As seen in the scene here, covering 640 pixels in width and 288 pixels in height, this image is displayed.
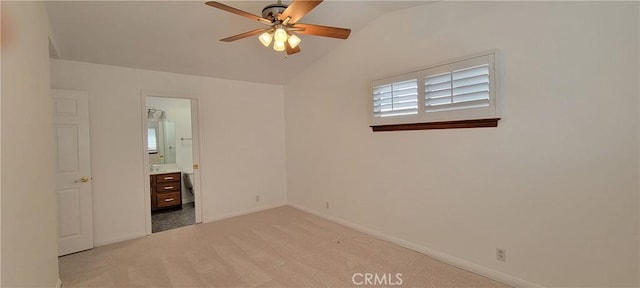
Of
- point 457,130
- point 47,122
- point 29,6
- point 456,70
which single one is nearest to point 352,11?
point 456,70

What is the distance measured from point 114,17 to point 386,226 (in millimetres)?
3838

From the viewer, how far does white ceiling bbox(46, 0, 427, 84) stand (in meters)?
2.62

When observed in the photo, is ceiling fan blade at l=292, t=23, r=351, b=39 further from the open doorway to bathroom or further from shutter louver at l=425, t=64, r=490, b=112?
the open doorway to bathroom

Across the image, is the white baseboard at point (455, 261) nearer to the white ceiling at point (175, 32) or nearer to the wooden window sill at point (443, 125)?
the wooden window sill at point (443, 125)

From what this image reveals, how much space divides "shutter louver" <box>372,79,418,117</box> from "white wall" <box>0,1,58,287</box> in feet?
10.3

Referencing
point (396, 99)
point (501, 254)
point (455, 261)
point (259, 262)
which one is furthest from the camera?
point (396, 99)

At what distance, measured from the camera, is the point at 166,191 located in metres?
5.00

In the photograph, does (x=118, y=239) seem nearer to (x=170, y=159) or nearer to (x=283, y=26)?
(x=170, y=159)

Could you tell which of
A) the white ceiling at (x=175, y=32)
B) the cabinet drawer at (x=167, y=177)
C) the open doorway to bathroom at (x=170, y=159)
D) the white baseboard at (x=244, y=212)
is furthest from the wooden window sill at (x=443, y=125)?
the cabinet drawer at (x=167, y=177)

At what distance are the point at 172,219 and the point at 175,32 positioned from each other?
122 inches

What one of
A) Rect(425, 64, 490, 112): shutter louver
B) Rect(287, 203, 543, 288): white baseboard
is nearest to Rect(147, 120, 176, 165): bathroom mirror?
Rect(287, 203, 543, 288): white baseboard

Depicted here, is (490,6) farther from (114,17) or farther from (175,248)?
(175,248)

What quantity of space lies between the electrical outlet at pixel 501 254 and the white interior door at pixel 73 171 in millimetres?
4626

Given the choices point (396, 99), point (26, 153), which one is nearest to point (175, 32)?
point (26, 153)
